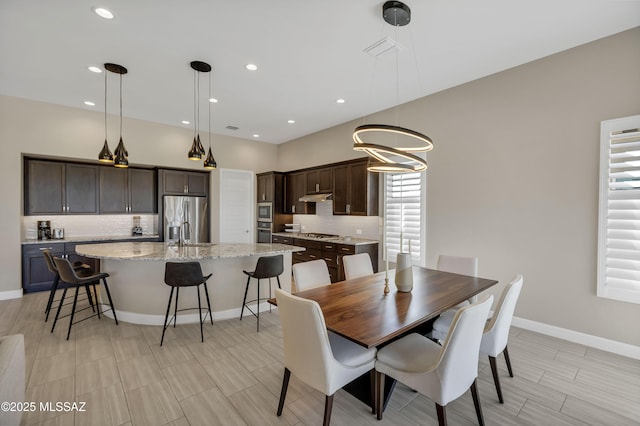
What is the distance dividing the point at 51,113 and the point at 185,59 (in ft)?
11.0

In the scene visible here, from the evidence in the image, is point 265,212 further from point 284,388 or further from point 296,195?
point 284,388

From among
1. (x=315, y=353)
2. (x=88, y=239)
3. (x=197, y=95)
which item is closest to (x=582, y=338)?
(x=315, y=353)

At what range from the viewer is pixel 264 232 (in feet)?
23.9

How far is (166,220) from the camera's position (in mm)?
6035

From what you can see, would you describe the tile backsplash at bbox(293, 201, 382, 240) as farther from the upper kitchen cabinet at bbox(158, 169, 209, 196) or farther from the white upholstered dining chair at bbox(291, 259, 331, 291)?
the white upholstered dining chair at bbox(291, 259, 331, 291)

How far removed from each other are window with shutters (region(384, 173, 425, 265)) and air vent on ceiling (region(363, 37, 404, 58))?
6.61 ft

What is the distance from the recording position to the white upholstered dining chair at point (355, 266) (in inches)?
131

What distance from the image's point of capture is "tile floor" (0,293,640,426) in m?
2.05

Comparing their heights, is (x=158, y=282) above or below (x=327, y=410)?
above

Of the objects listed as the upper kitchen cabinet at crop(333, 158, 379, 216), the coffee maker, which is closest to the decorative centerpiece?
the upper kitchen cabinet at crop(333, 158, 379, 216)

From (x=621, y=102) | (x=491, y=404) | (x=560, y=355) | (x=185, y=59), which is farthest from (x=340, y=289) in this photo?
(x=621, y=102)

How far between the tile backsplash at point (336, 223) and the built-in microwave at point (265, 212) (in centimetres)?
66

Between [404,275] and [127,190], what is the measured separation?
5913mm

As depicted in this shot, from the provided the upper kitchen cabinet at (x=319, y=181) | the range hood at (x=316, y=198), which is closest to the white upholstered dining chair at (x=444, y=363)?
the range hood at (x=316, y=198)
